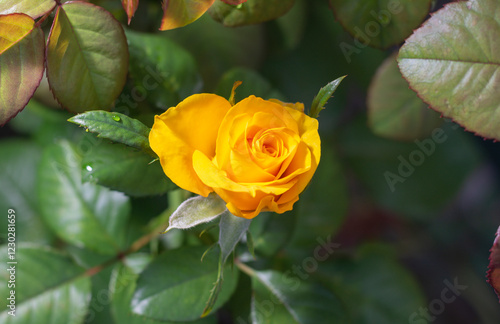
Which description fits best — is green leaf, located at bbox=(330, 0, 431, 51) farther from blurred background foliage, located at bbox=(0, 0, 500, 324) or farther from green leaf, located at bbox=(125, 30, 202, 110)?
green leaf, located at bbox=(125, 30, 202, 110)

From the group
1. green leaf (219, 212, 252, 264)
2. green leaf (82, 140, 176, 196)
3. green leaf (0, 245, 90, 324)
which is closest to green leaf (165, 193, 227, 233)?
green leaf (219, 212, 252, 264)

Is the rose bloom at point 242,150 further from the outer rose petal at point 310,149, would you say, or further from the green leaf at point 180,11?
the green leaf at point 180,11

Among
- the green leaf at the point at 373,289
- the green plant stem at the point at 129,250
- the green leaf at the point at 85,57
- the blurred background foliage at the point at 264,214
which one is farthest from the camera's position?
the green leaf at the point at 373,289

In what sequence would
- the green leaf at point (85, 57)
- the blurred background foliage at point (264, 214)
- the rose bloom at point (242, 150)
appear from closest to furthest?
the rose bloom at point (242, 150)
the green leaf at point (85, 57)
the blurred background foliage at point (264, 214)

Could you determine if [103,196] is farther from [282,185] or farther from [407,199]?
[407,199]

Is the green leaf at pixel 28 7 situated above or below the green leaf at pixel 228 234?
above
